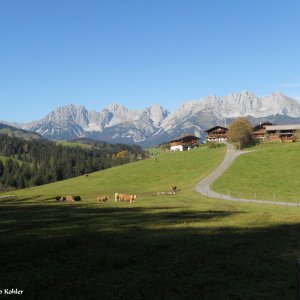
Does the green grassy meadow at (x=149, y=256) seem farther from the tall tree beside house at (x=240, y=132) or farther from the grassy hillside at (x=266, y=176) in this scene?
the tall tree beside house at (x=240, y=132)

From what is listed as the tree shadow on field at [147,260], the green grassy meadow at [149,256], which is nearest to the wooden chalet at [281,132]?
the green grassy meadow at [149,256]

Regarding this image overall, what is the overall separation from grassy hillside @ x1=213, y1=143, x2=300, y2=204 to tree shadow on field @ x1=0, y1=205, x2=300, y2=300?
46.2 m

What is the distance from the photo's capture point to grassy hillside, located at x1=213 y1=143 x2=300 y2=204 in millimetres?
77188

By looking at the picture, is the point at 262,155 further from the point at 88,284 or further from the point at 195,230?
the point at 88,284

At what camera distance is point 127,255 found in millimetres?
19812

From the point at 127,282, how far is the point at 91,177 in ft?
365

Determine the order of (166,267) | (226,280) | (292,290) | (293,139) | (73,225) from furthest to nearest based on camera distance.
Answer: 1. (293,139)
2. (73,225)
3. (166,267)
4. (226,280)
5. (292,290)

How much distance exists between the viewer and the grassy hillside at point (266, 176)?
77.2 m

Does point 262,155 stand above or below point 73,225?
above

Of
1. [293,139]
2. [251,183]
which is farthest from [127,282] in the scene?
[293,139]

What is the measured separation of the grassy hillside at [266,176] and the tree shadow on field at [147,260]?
46187 millimetres

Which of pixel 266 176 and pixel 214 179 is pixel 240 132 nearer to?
pixel 266 176

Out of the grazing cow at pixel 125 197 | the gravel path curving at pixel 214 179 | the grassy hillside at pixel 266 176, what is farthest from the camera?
the grassy hillside at pixel 266 176

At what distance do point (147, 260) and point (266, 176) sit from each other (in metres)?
83.7
